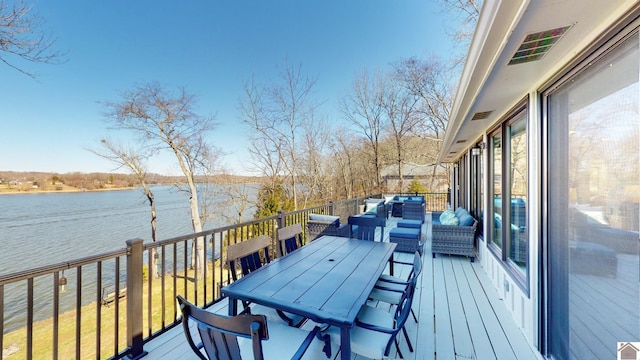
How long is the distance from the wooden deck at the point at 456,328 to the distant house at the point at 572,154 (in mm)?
212

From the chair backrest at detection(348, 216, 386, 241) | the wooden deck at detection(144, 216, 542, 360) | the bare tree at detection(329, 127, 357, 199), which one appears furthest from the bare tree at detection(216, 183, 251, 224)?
the wooden deck at detection(144, 216, 542, 360)

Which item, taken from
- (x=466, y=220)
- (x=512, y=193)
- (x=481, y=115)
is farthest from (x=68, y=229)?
(x=512, y=193)

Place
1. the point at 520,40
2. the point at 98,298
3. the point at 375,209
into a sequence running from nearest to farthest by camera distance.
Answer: the point at 520,40
the point at 98,298
the point at 375,209

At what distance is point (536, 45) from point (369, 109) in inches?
590

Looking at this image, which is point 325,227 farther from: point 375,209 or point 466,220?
point 375,209

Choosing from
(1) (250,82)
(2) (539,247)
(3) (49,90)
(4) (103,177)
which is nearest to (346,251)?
(2) (539,247)

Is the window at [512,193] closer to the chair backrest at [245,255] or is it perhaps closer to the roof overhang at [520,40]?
the roof overhang at [520,40]

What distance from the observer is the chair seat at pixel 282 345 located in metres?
1.57

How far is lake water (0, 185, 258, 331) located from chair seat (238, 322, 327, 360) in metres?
8.31

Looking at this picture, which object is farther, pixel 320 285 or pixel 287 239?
pixel 287 239

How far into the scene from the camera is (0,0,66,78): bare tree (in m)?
2.99

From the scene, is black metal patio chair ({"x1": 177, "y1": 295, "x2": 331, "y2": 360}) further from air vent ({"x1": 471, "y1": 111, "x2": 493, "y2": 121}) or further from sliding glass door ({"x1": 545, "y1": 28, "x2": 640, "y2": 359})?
air vent ({"x1": 471, "y1": 111, "x2": 493, "y2": 121})

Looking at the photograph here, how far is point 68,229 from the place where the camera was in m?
14.7

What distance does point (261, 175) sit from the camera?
13.4 meters
